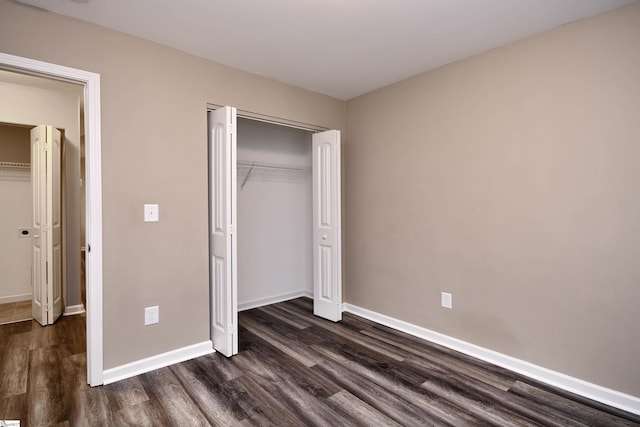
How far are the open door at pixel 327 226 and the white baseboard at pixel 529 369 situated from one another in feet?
1.90

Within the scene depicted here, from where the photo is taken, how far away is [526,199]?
2395 mm

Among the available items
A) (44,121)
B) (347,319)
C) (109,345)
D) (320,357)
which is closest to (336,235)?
(347,319)

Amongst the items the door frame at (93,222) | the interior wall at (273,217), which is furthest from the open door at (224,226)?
the interior wall at (273,217)

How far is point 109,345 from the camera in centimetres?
228

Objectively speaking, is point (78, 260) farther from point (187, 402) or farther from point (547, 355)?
point (547, 355)

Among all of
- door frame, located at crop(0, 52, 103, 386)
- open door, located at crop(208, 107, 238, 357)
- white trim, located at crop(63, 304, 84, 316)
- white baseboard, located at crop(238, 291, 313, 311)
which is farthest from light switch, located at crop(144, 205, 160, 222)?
white trim, located at crop(63, 304, 84, 316)

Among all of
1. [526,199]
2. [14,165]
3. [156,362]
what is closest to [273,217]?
[156,362]

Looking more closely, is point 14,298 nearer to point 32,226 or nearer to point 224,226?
point 32,226

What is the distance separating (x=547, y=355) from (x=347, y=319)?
71.4 inches

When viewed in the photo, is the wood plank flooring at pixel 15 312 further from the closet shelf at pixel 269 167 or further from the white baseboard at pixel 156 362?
the closet shelf at pixel 269 167

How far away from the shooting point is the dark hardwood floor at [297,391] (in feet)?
6.28

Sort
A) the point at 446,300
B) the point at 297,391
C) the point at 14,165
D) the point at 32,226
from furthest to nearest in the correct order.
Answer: the point at 14,165 < the point at 32,226 < the point at 446,300 < the point at 297,391

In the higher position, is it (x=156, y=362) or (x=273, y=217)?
(x=273, y=217)

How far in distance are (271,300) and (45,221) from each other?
259cm
